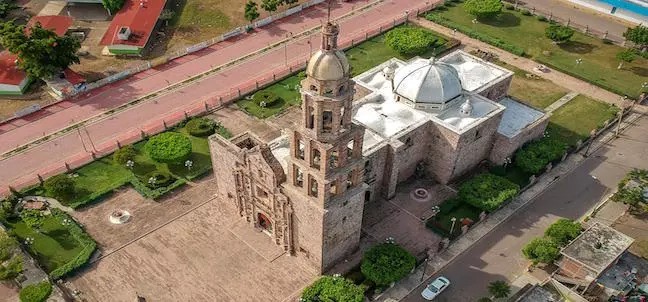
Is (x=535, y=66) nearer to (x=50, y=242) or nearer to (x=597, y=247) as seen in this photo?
(x=597, y=247)

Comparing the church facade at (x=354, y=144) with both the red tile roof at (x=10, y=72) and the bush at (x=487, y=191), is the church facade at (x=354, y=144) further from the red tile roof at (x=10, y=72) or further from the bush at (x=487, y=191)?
the red tile roof at (x=10, y=72)

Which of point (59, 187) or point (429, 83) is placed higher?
point (429, 83)

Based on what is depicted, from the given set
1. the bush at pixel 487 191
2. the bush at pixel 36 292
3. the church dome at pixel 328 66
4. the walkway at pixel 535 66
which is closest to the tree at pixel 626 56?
the walkway at pixel 535 66

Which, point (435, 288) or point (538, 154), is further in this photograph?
point (538, 154)

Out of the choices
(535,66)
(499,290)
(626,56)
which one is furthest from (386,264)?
(626,56)

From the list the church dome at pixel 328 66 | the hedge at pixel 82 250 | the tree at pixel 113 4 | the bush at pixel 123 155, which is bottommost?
the hedge at pixel 82 250

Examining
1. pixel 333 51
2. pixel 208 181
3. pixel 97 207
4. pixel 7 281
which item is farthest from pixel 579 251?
pixel 7 281

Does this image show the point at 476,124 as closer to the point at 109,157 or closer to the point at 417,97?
the point at 417,97
